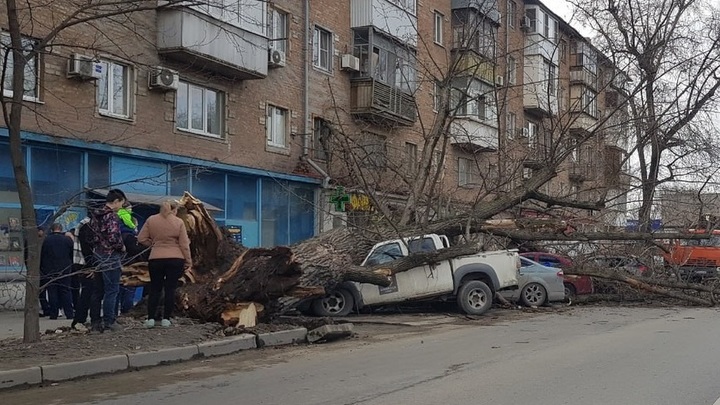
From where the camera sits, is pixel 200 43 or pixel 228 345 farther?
pixel 200 43

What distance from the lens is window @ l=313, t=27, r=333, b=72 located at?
24891mm

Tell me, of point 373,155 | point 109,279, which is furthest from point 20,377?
point 373,155

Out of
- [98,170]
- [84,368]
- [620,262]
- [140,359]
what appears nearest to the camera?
[84,368]

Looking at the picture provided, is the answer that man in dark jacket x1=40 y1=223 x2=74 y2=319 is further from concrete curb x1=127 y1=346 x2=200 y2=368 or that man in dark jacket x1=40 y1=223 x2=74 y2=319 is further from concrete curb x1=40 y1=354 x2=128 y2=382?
concrete curb x1=40 y1=354 x2=128 y2=382

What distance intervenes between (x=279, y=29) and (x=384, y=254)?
10051mm

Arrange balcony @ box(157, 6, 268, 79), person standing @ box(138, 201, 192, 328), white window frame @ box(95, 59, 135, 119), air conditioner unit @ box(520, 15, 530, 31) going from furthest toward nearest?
air conditioner unit @ box(520, 15, 530, 31) → balcony @ box(157, 6, 268, 79) → white window frame @ box(95, 59, 135, 119) → person standing @ box(138, 201, 192, 328)

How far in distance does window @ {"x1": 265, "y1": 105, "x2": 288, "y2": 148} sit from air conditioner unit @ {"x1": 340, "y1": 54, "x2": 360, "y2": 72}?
10.2 feet

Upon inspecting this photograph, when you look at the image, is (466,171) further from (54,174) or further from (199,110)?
(54,174)

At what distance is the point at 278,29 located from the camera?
2334 centimetres

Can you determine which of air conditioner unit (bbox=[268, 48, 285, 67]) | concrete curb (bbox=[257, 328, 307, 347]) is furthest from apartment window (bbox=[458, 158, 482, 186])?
concrete curb (bbox=[257, 328, 307, 347])

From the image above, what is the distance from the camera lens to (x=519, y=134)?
77.7 ft

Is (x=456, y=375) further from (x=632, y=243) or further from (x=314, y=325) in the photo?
(x=632, y=243)

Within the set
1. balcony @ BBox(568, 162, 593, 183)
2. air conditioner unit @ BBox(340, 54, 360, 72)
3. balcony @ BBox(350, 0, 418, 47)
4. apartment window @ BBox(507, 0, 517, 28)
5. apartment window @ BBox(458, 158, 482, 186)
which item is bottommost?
balcony @ BBox(568, 162, 593, 183)

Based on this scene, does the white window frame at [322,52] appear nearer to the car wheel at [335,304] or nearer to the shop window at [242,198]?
the shop window at [242,198]
